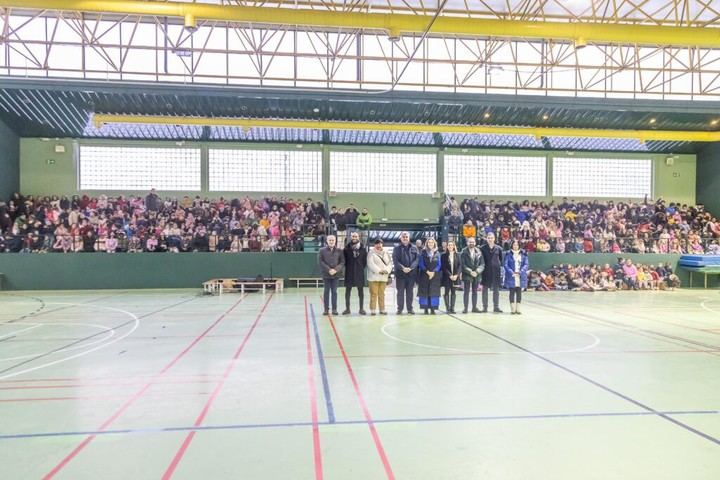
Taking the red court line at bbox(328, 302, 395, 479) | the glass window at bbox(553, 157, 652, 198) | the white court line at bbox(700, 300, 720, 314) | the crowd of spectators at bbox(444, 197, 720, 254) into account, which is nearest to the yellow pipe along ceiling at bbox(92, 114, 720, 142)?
the crowd of spectators at bbox(444, 197, 720, 254)

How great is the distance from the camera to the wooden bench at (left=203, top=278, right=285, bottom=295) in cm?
1903

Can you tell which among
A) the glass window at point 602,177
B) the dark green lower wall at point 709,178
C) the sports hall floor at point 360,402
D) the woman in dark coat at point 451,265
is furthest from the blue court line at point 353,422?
the dark green lower wall at point 709,178

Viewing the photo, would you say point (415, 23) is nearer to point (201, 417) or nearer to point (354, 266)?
point (354, 266)

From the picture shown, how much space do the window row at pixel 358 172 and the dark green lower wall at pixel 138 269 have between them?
19.9 feet

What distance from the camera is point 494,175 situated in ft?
92.0

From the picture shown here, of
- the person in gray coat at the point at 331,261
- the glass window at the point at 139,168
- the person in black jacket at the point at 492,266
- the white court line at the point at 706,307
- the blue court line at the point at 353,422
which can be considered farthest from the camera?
the glass window at the point at 139,168

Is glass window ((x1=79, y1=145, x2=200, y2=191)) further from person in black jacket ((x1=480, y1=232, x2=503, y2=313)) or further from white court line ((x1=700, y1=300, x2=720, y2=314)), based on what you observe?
white court line ((x1=700, y1=300, x2=720, y2=314))

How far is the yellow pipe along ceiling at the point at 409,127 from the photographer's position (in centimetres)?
2098

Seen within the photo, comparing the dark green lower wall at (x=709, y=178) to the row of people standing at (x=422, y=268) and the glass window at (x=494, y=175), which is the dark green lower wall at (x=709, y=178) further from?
the row of people standing at (x=422, y=268)

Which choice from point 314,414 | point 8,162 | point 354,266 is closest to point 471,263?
point 354,266

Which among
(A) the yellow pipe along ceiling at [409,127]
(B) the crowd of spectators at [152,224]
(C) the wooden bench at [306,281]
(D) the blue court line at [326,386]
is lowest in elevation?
(C) the wooden bench at [306,281]

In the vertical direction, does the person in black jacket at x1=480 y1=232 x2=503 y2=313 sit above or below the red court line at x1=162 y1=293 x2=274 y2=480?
above

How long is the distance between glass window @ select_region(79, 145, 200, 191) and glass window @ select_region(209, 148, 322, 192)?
47.8 inches

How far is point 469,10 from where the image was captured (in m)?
20.8
